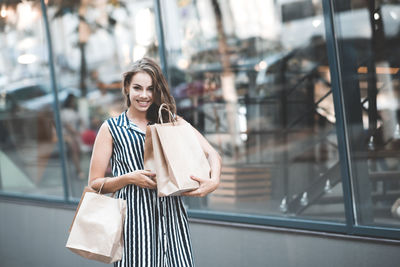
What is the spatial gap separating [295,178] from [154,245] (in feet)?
12.0

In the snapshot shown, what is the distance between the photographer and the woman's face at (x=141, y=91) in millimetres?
2820

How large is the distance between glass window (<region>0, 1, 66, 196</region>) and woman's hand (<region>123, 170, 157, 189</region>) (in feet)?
13.8

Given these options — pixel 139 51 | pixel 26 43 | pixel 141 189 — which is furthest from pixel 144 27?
pixel 141 189

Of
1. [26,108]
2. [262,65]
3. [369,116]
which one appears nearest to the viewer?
[369,116]

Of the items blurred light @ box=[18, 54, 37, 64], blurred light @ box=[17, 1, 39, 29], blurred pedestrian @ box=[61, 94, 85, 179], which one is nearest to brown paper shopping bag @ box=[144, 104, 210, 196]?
blurred pedestrian @ box=[61, 94, 85, 179]

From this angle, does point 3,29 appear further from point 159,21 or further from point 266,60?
point 266,60

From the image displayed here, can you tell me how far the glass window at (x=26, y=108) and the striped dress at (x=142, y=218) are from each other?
4035mm

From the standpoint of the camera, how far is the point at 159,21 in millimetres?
5379

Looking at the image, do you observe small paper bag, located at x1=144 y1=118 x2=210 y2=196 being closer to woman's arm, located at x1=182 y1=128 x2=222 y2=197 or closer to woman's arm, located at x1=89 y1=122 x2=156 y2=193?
woman's arm, located at x1=182 y1=128 x2=222 y2=197

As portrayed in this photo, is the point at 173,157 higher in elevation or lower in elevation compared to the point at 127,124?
lower

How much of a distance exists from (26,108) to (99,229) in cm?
496

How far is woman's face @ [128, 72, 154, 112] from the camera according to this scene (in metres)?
2.82

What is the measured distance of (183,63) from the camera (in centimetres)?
666

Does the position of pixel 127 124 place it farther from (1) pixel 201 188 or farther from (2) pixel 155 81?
(1) pixel 201 188
